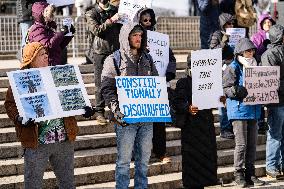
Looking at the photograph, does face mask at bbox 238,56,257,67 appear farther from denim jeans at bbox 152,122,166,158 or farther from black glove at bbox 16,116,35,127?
black glove at bbox 16,116,35,127

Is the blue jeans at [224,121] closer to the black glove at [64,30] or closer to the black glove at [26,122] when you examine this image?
the black glove at [64,30]

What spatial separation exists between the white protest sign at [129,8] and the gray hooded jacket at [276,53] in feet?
5.81

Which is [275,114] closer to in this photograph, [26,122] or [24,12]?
[24,12]

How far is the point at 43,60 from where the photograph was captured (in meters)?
7.10

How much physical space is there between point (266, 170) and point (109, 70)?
3531 millimetres

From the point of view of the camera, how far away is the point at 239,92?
9.14 meters

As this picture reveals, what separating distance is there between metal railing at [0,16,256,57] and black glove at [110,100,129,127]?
959 centimetres

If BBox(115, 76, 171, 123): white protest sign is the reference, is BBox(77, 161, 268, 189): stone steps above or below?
below

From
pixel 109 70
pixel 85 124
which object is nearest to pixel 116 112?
pixel 109 70

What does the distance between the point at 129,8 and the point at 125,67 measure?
82.1 inches

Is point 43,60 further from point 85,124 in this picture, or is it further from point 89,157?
point 85,124

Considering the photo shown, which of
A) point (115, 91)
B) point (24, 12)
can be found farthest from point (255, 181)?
point (24, 12)

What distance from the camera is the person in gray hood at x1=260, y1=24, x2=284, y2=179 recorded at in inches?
397

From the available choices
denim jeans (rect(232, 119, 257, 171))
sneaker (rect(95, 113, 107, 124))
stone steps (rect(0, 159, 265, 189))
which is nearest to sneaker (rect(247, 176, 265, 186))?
denim jeans (rect(232, 119, 257, 171))
